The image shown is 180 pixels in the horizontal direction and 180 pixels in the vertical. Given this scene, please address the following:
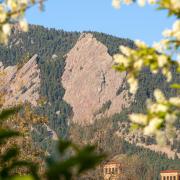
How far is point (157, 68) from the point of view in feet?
20.8

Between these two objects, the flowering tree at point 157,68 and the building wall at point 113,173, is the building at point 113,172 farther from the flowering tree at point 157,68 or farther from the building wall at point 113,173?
the flowering tree at point 157,68

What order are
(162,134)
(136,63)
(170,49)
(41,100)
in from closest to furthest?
(162,134), (136,63), (170,49), (41,100)

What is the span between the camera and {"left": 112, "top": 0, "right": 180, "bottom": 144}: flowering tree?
5.74 metres

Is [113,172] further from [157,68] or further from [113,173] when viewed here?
[157,68]

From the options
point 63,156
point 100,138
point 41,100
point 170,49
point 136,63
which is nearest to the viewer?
point 63,156

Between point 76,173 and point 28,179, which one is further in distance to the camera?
point 76,173

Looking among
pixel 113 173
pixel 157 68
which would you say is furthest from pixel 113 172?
pixel 157 68

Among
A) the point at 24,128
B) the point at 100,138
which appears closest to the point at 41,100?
the point at 24,128

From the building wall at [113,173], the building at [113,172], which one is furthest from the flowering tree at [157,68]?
the building wall at [113,173]

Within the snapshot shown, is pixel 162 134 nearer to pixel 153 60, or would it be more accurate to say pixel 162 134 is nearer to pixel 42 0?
pixel 153 60

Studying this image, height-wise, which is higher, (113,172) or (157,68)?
(113,172)

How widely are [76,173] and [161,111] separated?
203 cm

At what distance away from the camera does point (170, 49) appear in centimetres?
663

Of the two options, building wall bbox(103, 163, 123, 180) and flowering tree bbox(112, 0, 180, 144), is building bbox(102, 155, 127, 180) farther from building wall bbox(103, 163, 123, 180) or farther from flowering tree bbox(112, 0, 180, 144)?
flowering tree bbox(112, 0, 180, 144)
